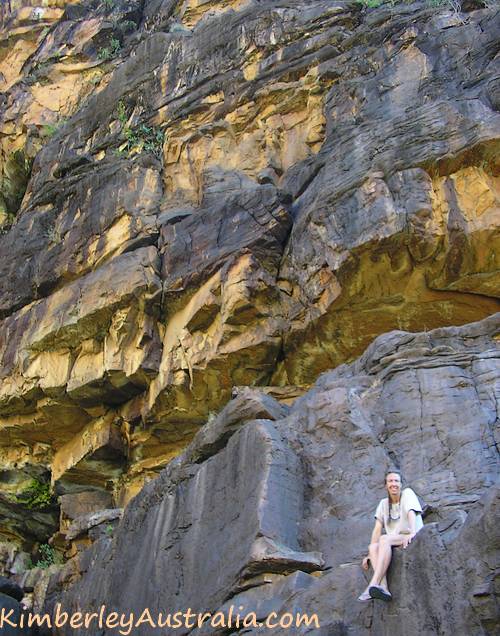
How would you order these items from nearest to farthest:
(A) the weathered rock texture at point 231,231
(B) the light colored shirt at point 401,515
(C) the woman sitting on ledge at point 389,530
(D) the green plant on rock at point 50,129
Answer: (C) the woman sitting on ledge at point 389,530
(B) the light colored shirt at point 401,515
(A) the weathered rock texture at point 231,231
(D) the green plant on rock at point 50,129

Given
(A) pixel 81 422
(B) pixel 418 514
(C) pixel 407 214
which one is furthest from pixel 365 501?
(A) pixel 81 422

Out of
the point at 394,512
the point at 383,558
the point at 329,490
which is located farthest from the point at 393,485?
the point at 329,490

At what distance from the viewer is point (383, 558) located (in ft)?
21.1

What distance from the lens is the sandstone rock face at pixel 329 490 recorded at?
6.93 metres

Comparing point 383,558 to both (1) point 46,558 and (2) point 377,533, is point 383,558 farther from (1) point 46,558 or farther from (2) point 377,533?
(1) point 46,558

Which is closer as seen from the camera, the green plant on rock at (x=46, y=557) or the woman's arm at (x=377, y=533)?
the woman's arm at (x=377, y=533)

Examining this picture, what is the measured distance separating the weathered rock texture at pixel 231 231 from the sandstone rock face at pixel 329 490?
13.4 inches

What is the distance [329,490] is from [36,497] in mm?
14320

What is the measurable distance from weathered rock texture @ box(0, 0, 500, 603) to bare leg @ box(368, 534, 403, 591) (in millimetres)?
3039

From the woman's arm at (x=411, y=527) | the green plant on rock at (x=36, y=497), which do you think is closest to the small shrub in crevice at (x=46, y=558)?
the green plant on rock at (x=36, y=497)

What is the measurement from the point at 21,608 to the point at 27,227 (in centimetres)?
1268

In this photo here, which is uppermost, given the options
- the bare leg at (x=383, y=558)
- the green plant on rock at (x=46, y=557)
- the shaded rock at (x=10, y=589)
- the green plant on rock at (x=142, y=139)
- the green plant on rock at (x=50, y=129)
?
the bare leg at (x=383, y=558)

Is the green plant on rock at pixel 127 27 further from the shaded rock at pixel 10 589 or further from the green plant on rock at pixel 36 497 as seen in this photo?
the shaded rock at pixel 10 589

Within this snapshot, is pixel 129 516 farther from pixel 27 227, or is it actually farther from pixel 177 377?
pixel 27 227
